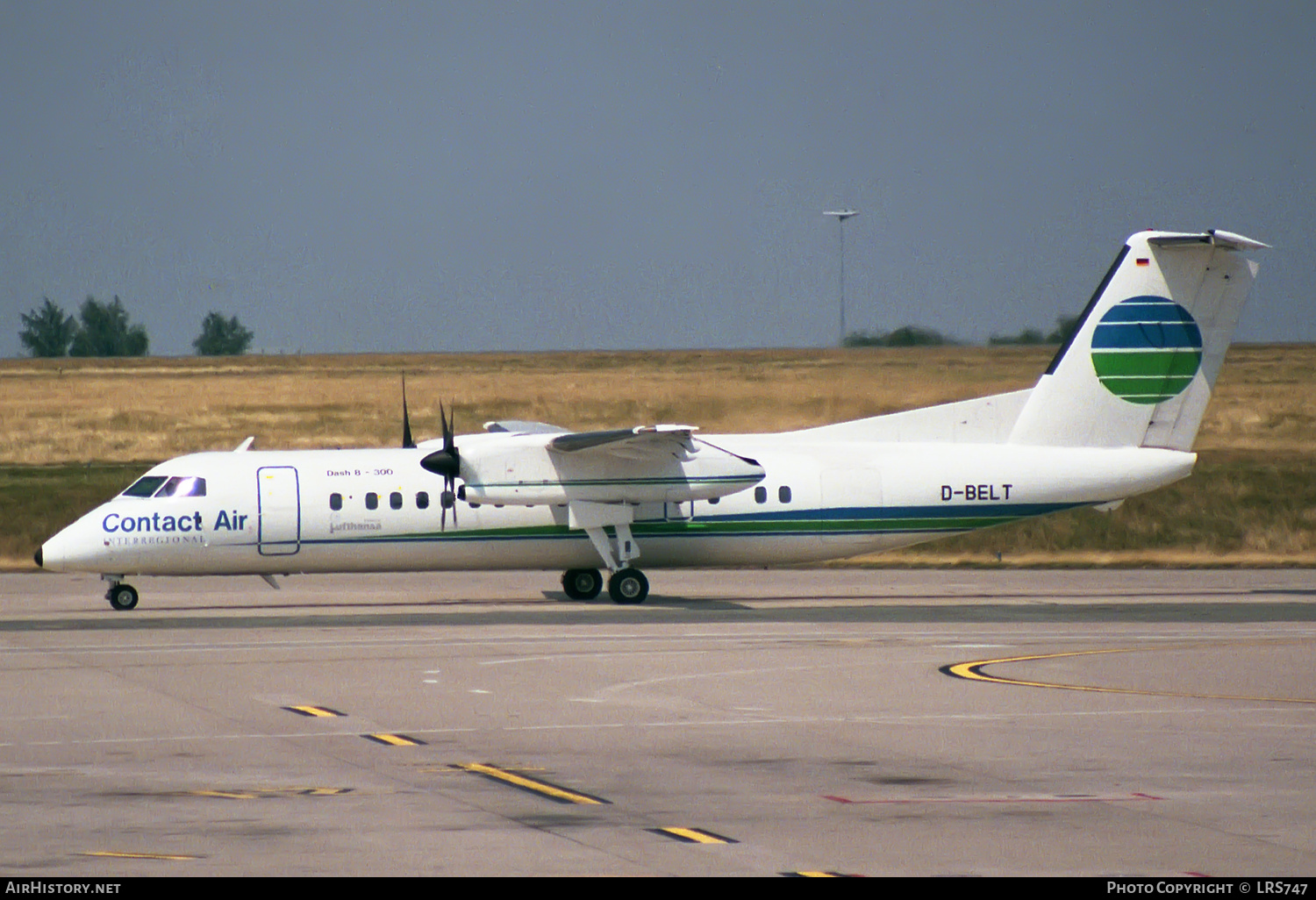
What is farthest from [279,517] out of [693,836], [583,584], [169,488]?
[693,836]

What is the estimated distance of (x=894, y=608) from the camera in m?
26.9

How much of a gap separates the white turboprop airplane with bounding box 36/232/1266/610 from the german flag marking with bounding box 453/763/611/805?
13515 mm

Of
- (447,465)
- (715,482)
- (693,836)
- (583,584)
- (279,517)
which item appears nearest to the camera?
(693,836)

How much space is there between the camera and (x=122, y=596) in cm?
2719

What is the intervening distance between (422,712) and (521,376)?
64.9m

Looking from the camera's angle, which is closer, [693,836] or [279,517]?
[693,836]

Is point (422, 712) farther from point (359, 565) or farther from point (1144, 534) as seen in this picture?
point (1144, 534)

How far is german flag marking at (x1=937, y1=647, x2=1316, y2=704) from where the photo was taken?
16.7m

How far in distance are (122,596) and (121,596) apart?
21 millimetres

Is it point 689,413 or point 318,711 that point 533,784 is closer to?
point 318,711

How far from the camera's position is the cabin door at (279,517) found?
2712 cm

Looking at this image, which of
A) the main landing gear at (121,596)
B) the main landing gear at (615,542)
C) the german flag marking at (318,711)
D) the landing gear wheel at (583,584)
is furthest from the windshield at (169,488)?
the german flag marking at (318,711)

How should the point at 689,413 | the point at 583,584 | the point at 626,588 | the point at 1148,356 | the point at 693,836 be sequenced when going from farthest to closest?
the point at 689,413 → the point at 583,584 → the point at 1148,356 → the point at 626,588 → the point at 693,836

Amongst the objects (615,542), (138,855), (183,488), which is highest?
(183,488)
